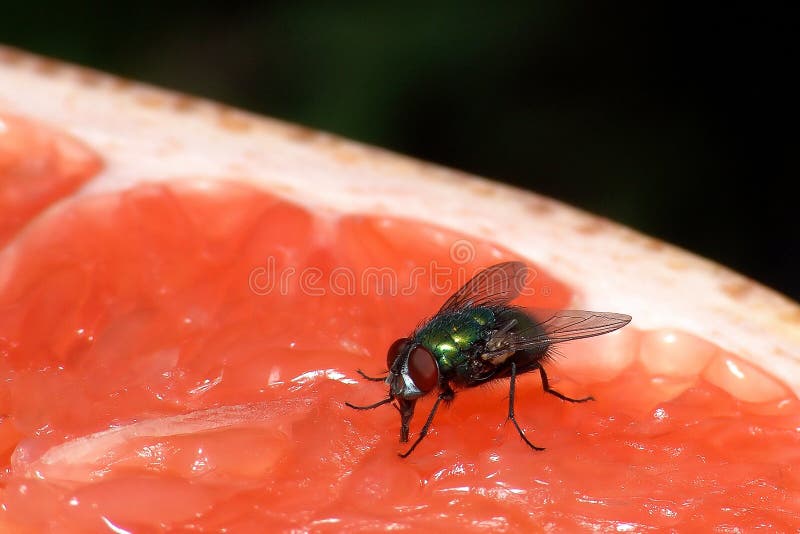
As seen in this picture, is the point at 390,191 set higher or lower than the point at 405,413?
higher

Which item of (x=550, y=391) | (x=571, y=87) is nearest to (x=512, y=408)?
(x=550, y=391)

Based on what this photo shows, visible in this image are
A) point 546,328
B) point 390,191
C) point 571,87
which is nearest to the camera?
point 546,328

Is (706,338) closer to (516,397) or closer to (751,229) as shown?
(516,397)

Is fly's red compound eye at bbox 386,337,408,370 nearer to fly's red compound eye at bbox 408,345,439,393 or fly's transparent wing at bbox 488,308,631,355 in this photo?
fly's red compound eye at bbox 408,345,439,393

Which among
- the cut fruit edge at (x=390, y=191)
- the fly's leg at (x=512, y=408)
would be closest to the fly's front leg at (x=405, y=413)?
the fly's leg at (x=512, y=408)

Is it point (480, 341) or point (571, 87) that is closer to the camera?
point (480, 341)

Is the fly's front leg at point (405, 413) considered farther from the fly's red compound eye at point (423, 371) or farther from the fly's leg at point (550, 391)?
the fly's leg at point (550, 391)

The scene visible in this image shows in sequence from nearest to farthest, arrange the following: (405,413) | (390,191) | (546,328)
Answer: (405,413) < (546,328) < (390,191)

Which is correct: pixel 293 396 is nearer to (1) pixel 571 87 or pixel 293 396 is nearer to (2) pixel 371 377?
(2) pixel 371 377

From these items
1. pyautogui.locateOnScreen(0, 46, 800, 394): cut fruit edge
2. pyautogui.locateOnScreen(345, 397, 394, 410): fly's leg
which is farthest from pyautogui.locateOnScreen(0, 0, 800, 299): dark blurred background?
pyautogui.locateOnScreen(345, 397, 394, 410): fly's leg

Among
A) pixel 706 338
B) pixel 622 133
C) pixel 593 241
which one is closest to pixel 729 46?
pixel 622 133
